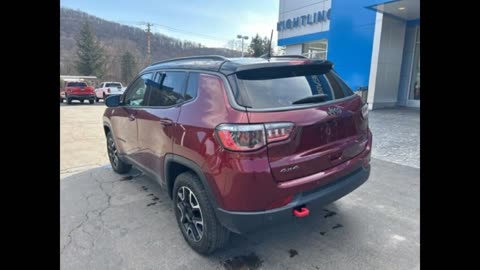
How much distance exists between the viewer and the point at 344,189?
2.52 m

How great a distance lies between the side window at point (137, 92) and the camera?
3.63m

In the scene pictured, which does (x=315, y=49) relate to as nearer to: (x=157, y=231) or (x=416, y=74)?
(x=416, y=74)

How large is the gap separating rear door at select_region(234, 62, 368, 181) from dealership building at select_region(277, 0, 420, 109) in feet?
31.9

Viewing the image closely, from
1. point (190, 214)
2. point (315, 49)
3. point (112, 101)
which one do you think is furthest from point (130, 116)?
point (315, 49)

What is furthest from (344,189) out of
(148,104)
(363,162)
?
(148,104)

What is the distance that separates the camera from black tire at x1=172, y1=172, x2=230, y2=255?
2.37m

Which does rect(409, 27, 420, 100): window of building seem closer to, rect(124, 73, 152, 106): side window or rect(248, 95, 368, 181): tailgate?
rect(248, 95, 368, 181): tailgate

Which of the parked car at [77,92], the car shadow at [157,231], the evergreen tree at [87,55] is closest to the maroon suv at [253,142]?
the car shadow at [157,231]

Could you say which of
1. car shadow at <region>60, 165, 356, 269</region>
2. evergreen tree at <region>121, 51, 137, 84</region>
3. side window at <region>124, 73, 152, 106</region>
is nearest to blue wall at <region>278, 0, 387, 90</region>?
side window at <region>124, 73, 152, 106</region>

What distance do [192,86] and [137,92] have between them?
4.97 feet

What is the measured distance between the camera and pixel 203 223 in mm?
2426

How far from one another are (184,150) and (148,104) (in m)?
1.16

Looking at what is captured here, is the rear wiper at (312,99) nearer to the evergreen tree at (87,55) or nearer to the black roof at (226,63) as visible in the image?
the black roof at (226,63)
